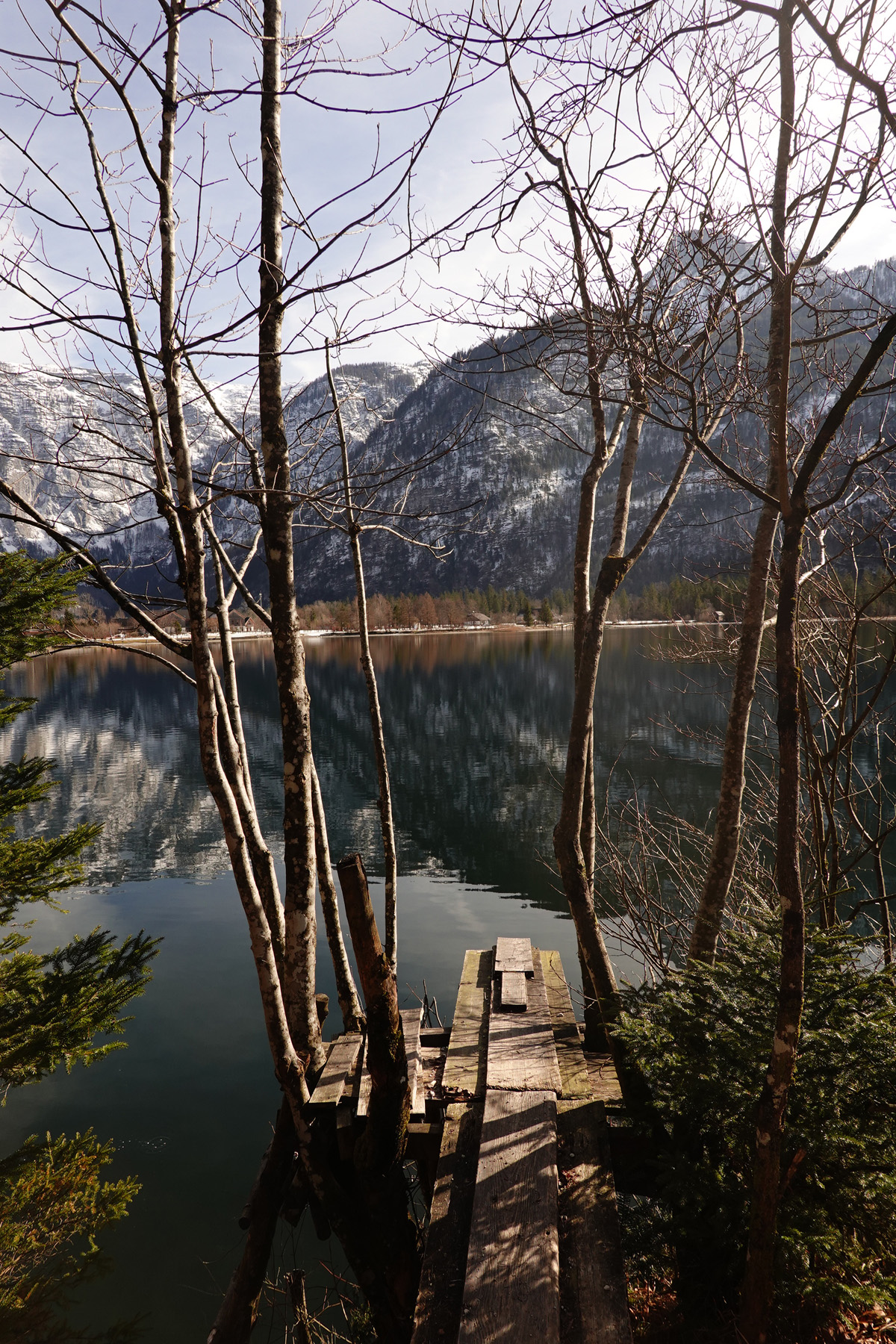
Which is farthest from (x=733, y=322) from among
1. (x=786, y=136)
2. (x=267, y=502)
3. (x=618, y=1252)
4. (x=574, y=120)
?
(x=618, y=1252)

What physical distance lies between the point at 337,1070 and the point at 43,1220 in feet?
7.23

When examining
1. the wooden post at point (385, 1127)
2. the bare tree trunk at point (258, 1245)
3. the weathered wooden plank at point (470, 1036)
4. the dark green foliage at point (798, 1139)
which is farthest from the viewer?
the bare tree trunk at point (258, 1245)

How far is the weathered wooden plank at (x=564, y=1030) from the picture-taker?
446 centimetres

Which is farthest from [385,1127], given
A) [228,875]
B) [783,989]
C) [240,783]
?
[228,875]

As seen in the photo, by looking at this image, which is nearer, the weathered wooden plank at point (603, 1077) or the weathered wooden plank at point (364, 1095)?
the weathered wooden plank at point (603, 1077)

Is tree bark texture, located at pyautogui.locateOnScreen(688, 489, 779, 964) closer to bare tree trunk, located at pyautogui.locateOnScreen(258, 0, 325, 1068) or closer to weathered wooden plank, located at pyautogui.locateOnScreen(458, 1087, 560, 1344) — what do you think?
weathered wooden plank, located at pyautogui.locateOnScreen(458, 1087, 560, 1344)

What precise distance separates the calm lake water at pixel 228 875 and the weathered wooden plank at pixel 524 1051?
2678 mm

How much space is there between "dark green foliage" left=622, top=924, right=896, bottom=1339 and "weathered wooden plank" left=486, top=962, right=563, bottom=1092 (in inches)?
28.4

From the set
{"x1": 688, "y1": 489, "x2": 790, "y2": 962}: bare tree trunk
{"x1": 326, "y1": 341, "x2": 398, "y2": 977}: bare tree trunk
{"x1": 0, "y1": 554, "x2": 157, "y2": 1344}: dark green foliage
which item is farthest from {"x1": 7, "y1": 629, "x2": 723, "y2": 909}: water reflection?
{"x1": 0, "y1": 554, "x2": 157, "y2": 1344}: dark green foliage

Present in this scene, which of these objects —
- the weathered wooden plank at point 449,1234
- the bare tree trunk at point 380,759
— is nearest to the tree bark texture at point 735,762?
the weathered wooden plank at point 449,1234

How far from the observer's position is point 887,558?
518 centimetres

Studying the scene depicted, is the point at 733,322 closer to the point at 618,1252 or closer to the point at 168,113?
the point at 168,113

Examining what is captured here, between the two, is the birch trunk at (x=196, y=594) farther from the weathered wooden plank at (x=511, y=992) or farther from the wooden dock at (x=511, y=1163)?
the weathered wooden plank at (x=511, y=992)

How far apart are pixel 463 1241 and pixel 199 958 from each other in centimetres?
978
